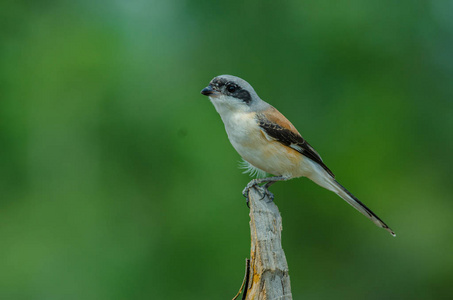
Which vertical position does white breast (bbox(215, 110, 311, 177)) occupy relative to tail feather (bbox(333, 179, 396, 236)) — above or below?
above

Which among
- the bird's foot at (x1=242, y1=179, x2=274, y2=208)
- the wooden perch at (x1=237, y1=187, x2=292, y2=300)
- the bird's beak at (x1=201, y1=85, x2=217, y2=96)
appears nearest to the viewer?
the wooden perch at (x1=237, y1=187, x2=292, y2=300)

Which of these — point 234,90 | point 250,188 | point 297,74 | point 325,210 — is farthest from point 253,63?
point 250,188

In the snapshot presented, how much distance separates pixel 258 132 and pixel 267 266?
128cm

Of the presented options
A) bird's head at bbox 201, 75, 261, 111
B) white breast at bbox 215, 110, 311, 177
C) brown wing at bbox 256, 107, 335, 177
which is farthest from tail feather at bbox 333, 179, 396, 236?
bird's head at bbox 201, 75, 261, 111

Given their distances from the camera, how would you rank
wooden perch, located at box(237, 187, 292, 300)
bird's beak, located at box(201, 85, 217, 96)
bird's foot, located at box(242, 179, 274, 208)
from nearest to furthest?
wooden perch, located at box(237, 187, 292, 300) < bird's foot, located at box(242, 179, 274, 208) < bird's beak, located at box(201, 85, 217, 96)

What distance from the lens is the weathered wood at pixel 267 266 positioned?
10.1ft

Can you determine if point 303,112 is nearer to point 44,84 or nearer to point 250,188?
point 250,188

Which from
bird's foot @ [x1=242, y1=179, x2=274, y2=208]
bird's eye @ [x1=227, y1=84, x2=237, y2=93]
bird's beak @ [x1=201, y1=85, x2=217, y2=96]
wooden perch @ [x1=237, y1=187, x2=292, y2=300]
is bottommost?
wooden perch @ [x1=237, y1=187, x2=292, y2=300]

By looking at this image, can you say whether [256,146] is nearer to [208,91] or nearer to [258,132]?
[258,132]

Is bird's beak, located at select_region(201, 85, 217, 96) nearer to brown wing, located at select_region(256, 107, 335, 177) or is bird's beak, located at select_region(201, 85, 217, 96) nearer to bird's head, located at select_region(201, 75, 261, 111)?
bird's head, located at select_region(201, 75, 261, 111)

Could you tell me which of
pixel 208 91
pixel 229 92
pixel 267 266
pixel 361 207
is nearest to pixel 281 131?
pixel 229 92

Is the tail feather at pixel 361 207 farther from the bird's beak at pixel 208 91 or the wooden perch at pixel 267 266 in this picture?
the bird's beak at pixel 208 91

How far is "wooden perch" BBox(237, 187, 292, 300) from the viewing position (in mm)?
3088

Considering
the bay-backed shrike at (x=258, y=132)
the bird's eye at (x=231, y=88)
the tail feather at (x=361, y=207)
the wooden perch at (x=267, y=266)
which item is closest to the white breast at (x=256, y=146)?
the bay-backed shrike at (x=258, y=132)
